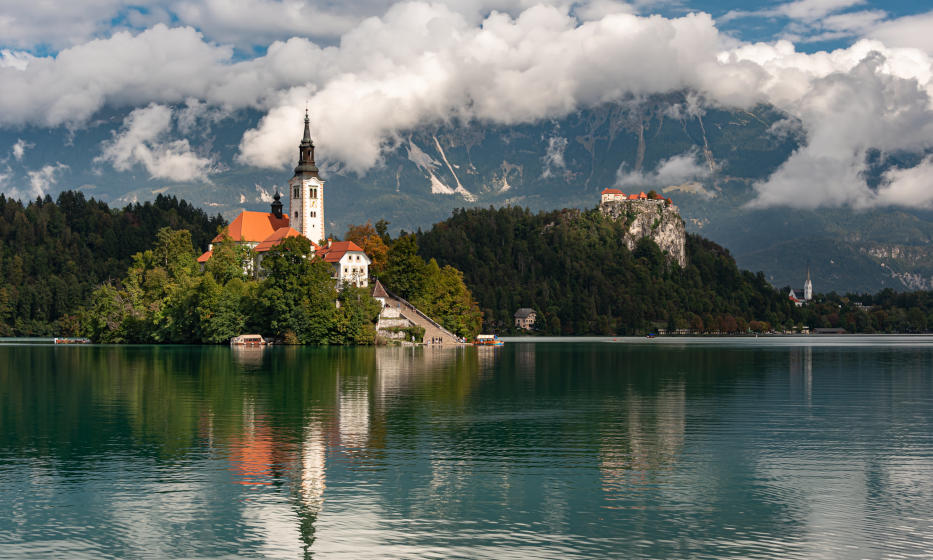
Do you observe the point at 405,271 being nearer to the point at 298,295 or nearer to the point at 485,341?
the point at 485,341

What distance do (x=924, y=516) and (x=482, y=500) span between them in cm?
1316

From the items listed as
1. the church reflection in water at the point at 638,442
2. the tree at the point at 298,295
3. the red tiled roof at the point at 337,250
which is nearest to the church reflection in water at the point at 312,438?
the church reflection in water at the point at 638,442

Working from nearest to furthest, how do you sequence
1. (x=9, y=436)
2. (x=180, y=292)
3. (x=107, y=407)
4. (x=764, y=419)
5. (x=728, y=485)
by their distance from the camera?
(x=728, y=485) < (x=9, y=436) < (x=764, y=419) < (x=107, y=407) < (x=180, y=292)

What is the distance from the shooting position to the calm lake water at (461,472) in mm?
25234

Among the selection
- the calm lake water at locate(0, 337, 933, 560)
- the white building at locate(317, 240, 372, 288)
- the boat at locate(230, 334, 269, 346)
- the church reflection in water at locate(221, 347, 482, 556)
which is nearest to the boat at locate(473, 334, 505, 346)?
the white building at locate(317, 240, 372, 288)

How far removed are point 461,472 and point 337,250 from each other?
140m

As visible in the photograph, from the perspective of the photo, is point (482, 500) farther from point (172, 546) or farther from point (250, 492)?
point (172, 546)

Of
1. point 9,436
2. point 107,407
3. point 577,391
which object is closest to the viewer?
point 9,436

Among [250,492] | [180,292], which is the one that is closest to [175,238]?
[180,292]

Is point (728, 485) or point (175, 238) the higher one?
point (175, 238)

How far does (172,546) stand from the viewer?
24688mm

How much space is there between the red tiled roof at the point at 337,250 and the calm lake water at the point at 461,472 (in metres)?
101

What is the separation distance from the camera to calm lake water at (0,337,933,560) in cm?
2523

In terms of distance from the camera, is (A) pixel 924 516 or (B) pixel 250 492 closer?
(A) pixel 924 516
